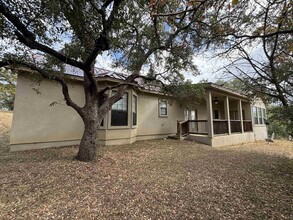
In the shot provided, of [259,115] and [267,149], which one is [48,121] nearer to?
[267,149]

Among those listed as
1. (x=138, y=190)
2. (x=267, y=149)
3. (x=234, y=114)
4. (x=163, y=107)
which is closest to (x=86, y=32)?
(x=138, y=190)

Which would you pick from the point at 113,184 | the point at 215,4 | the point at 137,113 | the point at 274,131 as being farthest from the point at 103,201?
the point at 274,131

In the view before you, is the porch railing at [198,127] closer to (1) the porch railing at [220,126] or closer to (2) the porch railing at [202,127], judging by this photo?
(2) the porch railing at [202,127]

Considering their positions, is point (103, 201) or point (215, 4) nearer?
point (103, 201)

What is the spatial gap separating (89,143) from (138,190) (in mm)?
2702

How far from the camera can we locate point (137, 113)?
1124 cm

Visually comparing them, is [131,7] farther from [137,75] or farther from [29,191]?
[29,191]

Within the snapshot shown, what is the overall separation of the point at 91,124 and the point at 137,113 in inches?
229

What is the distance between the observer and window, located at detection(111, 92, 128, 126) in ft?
29.7

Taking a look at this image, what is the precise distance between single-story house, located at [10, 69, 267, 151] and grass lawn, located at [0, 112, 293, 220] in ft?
7.04

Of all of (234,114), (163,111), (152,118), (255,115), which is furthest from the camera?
(234,114)

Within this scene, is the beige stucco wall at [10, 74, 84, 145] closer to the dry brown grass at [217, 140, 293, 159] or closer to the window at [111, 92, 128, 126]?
the window at [111, 92, 128, 126]

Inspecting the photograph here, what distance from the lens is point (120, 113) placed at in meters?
9.35

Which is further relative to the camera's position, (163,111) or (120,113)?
(163,111)
